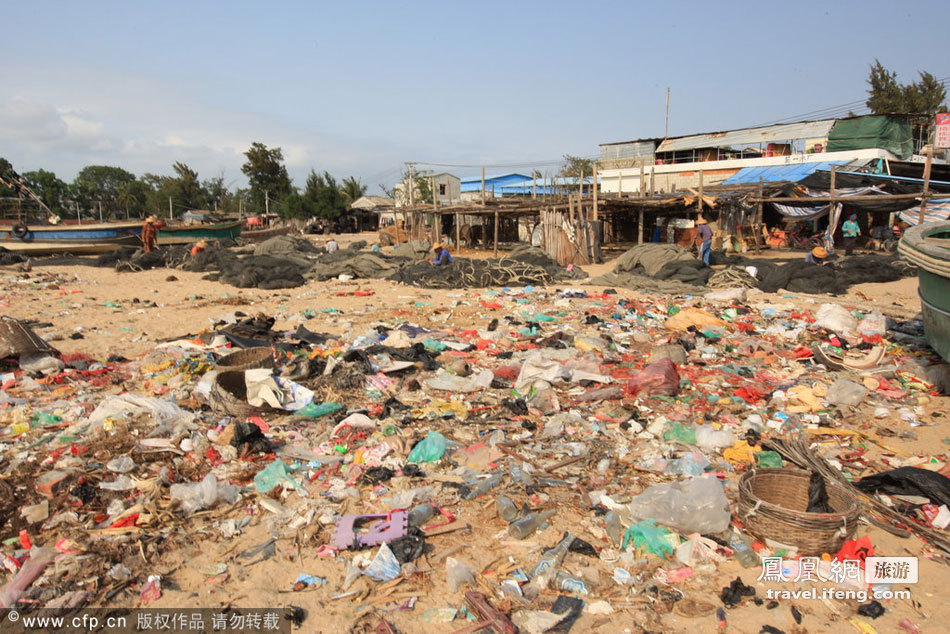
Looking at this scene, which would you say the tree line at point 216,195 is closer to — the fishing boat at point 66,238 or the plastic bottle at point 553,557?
the fishing boat at point 66,238

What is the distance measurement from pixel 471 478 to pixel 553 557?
0.97 metres

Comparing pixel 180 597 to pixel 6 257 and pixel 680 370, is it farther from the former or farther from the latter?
pixel 6 257

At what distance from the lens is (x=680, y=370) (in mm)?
6043

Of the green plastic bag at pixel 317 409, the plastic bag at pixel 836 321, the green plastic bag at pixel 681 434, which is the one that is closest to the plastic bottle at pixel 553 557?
the green plastic bag at pixel 681 434

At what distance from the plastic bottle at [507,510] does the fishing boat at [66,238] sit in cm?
1995

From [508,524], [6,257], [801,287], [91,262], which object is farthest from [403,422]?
[6,257]

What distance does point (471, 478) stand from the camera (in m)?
3.81

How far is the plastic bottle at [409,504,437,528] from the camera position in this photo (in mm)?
3248

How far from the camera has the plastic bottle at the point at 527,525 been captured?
3.17 meters

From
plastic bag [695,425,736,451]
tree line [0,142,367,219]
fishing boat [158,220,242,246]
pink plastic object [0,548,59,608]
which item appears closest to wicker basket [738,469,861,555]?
plastic bag [695,425,736,451]

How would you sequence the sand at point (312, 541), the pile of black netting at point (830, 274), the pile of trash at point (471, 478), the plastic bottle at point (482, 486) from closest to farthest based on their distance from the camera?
1. the sand at point (312, 541)
2. the pile of trash at point (471, 478)
3. the plastic bottle at point (482, 486)
4. the pile of black netting at point (830, 274)

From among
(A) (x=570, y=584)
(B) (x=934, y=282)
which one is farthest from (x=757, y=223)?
(A) (x=570, y=584)

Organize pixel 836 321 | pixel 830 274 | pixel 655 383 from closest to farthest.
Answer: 1. pixel 655 383
2. pixel 836 321
3. pixel 830 274

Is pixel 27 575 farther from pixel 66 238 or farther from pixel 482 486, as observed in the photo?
pixel 66 238
